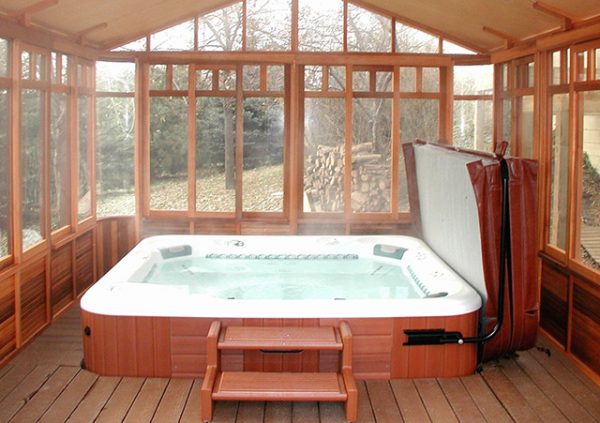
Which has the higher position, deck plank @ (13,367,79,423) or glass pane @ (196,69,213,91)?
glass pane @ (196,69,213,91)

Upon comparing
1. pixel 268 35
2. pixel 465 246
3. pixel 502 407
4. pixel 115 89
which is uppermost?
pixel 268 35

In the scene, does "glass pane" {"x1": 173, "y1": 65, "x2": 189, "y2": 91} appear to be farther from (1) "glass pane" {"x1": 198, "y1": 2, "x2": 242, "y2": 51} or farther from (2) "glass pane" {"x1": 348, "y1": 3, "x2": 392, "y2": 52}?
(2) "glass pane" {"x1": 348, "y1": 3, "x2": 392, "y2": 52}

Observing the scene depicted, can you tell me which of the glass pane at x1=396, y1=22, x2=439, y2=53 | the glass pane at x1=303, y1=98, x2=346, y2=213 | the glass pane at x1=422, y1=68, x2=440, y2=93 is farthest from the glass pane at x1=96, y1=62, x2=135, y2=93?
the glass pane at x1=422, y1=68, x2=440, y2=93

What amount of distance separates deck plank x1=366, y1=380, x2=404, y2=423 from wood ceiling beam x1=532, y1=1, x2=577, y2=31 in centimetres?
224

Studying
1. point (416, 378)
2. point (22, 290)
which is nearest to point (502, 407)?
point (416, 378)

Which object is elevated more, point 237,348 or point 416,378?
A: point 237,348

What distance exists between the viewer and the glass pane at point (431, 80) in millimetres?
5859

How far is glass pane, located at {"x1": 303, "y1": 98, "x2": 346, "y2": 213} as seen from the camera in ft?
19.2

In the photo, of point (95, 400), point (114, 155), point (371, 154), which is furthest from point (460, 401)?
point (114, 155)

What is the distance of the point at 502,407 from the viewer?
3350 mm

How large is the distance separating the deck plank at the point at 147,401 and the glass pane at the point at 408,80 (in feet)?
10.8

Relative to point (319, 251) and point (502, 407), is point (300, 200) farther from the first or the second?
point (502, 407)

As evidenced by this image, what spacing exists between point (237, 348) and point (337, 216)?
270 centimetres

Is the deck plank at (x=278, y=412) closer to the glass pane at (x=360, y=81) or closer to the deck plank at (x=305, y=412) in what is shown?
the deck plank at (x=305, y=412)
